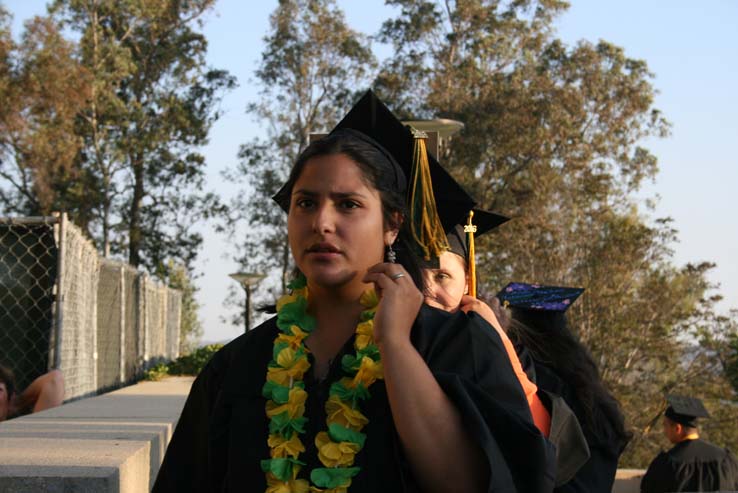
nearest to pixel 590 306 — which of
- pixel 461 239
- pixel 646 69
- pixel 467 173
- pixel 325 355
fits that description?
pixel 467 173

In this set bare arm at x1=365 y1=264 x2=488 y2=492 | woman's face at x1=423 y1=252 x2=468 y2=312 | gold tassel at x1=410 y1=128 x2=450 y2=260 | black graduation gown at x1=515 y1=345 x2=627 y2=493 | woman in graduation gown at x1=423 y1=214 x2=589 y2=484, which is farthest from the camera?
black graduation gown at x1=515 y1=345 x2=627 y2=493

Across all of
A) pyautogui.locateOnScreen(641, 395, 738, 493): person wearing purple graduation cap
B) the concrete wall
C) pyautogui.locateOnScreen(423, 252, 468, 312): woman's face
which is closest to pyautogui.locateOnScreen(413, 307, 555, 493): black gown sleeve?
the concrete wall

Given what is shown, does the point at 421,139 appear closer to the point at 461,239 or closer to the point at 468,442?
the point at 468,442

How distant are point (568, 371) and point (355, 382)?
7.45 feet

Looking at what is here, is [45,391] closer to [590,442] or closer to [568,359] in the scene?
[568,359]

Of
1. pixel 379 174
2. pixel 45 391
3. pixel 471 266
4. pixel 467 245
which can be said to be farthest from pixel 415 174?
pixel 45 391

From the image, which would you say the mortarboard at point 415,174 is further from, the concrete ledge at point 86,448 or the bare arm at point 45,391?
the bare arm at point 45,391

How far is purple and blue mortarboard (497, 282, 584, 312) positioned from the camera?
4.73 metres

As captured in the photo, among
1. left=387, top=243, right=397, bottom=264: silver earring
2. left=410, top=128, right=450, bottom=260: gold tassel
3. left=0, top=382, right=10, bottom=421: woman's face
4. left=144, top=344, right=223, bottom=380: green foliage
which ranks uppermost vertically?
left=410, top=128, right=450, bottom=260: gold tassel

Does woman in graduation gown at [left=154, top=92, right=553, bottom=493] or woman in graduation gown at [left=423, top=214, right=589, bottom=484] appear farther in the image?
woman in graduation gown at [left=423, top=214, right=589, bottom=484]

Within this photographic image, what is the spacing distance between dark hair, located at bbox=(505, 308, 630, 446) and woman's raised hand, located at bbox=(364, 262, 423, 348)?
2174 mm

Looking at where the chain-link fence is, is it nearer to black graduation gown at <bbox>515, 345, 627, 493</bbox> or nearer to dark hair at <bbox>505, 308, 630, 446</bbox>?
dark hair at <bbox>505, 308, 630, 446</bbox>

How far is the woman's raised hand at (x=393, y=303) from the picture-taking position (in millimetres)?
2006

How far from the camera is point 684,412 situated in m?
9.70
